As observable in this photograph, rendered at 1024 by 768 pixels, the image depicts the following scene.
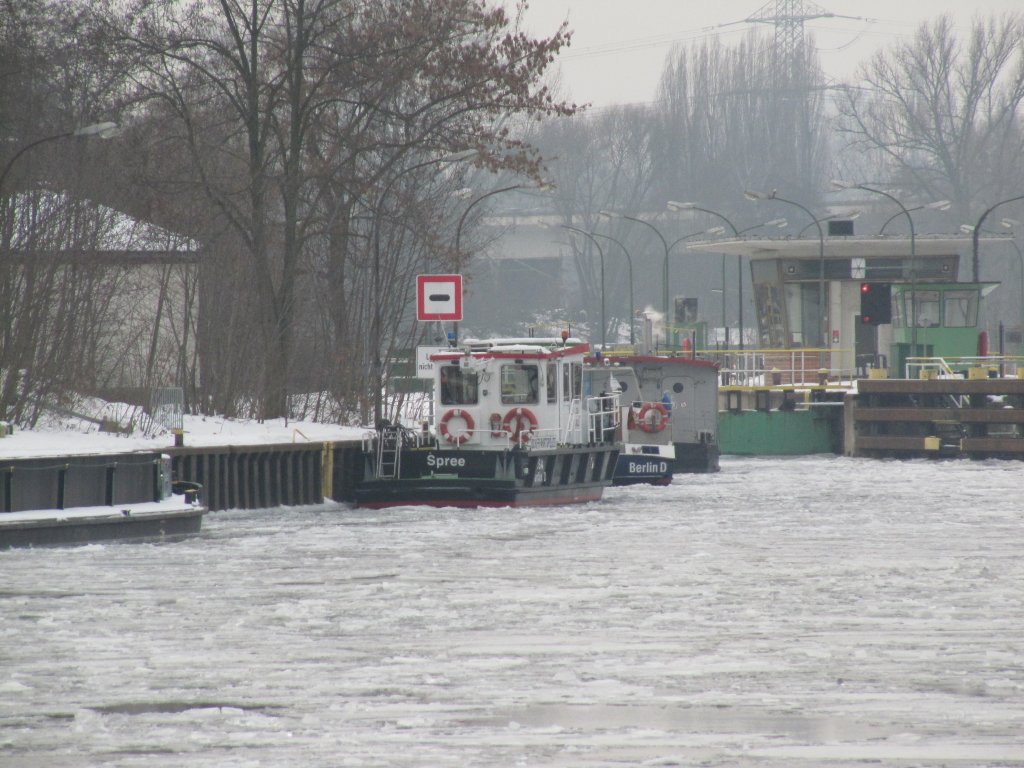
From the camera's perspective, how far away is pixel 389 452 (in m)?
32.8

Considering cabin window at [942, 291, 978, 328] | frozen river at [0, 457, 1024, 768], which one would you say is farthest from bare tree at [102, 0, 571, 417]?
cabin window at [942, 291, 978, 328]

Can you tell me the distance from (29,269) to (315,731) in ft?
62.7

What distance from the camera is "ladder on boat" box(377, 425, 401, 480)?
32.6 m

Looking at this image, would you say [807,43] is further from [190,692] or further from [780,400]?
[190,692]

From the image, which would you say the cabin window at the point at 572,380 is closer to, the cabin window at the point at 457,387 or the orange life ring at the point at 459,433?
the cabin window at the point at 457,387

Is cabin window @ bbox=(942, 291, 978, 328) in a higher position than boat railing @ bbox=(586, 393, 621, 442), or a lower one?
higher

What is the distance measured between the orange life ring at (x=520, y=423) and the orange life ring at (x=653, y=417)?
30.7ft

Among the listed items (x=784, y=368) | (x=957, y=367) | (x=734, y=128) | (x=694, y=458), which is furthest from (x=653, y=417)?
(x=734, y=128)

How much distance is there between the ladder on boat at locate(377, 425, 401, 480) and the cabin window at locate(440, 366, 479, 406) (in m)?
1.49

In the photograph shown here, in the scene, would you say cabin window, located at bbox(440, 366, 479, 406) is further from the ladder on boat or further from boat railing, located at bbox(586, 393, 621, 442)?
boat railing, located at bbox(586, 393, 621, 442)

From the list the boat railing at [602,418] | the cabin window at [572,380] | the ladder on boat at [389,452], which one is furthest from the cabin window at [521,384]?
the ladder on boat at [389,452]

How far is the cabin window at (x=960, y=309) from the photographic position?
207ft

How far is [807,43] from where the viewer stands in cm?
12181

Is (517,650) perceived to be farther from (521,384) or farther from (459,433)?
(521,384)
